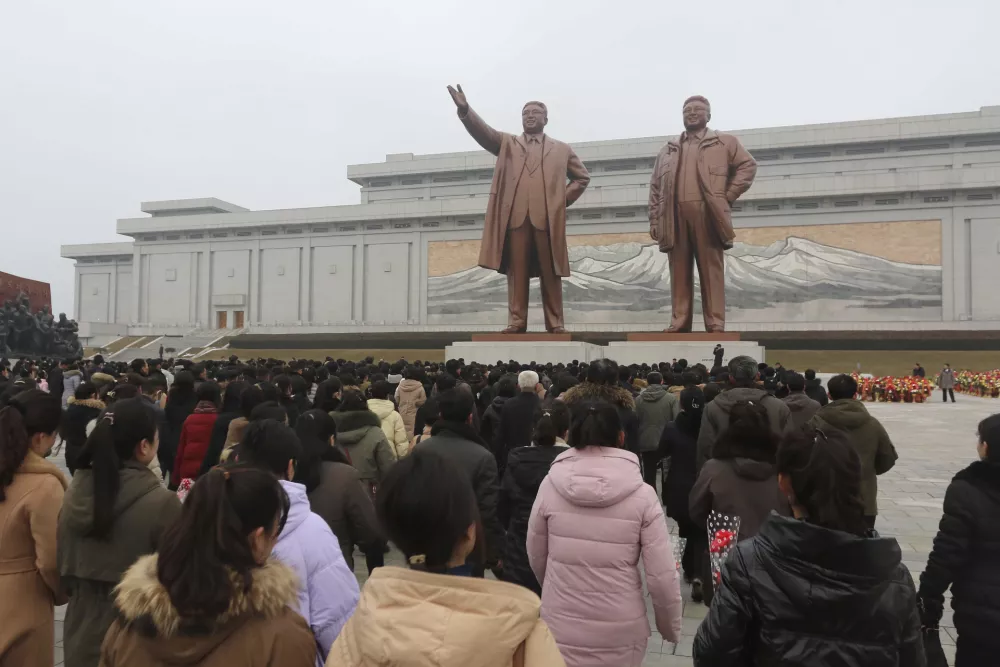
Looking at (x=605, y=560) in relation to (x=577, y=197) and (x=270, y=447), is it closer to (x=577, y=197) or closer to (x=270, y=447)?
(x=270, y=447)

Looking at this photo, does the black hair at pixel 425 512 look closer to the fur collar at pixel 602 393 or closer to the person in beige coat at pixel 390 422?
the fur collar at pixel 602 393

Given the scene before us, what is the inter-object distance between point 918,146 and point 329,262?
109 ft

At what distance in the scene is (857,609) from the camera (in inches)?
56.7

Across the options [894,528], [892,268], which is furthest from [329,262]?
[894,528]

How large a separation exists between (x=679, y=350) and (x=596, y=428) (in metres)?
11.0

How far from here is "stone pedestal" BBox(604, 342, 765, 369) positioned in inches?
502

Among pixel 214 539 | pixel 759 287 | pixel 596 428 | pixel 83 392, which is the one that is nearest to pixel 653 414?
pixel 596 428

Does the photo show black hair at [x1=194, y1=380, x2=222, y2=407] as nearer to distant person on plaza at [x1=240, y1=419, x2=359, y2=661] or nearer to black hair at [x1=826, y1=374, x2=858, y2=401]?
distant person on plaza at [x1=240, y1=419, x2=359, y2=661]

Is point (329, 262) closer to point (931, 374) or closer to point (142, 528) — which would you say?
point (931, 374)

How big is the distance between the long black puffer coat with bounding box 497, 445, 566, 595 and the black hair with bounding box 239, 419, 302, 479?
102cm

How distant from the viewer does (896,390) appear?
1802 cm

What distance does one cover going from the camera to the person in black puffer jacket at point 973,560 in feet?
6.90

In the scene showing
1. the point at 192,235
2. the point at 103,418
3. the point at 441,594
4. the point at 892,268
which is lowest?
the point at 441,594

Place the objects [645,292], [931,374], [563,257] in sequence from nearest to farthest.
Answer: [563,257] → [931,374] → [645,292]
